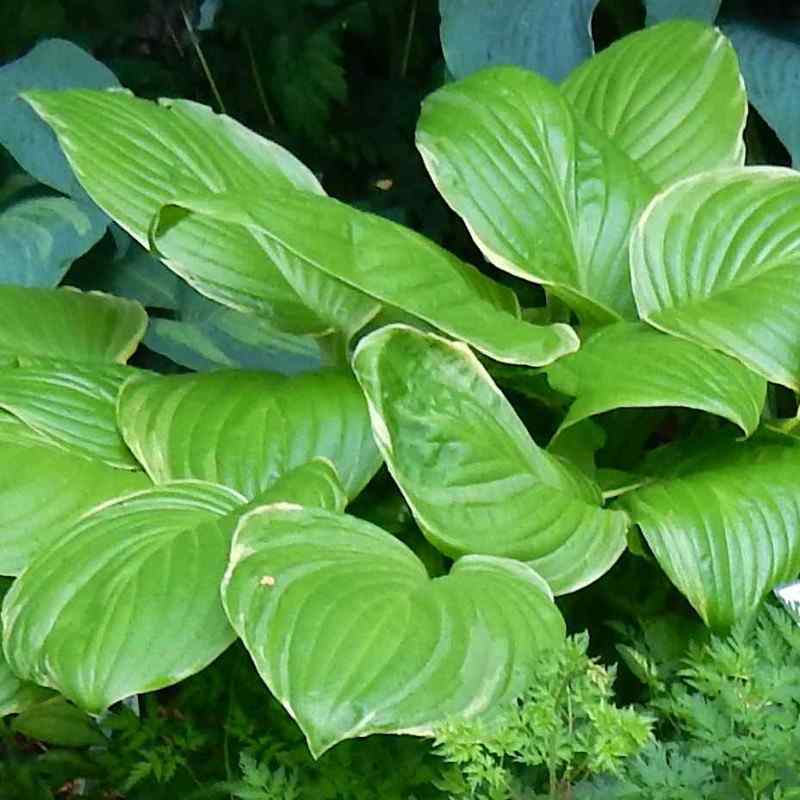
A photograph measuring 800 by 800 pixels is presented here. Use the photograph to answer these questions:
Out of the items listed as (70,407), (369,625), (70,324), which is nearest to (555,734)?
(369,625)

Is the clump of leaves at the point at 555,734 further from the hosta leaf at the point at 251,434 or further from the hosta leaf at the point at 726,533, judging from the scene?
the hosta leaf at the point at 251,434

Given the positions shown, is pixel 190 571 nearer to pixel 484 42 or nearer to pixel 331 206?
pixel 331 206

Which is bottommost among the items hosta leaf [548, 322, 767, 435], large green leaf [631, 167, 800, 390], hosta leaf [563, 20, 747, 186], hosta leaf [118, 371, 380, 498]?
hosta leaf [118, 371, 380, 498]

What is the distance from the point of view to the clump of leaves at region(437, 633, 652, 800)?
0.67m

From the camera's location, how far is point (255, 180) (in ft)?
3.52

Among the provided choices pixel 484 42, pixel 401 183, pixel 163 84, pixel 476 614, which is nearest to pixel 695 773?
pixel 476 614

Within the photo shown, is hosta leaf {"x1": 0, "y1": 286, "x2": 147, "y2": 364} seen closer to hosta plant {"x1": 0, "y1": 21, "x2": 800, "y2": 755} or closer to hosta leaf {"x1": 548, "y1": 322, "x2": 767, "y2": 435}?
hosta plant {"x1": 0, "y1": 21, "x2": 800, "y2": 755}

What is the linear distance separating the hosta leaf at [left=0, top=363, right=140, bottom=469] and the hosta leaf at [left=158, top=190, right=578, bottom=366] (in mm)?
198

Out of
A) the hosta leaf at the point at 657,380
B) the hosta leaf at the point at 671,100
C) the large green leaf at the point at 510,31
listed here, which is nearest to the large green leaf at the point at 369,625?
the hosta leaf at the point at 657,380

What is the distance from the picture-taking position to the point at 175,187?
3.35 feet

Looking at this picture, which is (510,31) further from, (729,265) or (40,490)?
(40,490)

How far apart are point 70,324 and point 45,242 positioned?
0.13 metres

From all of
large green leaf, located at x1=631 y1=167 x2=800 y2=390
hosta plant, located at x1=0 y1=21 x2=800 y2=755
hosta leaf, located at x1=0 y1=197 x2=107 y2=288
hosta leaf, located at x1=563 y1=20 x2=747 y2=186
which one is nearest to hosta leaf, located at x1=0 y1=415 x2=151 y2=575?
hosta plant, located at x1=0 y1=21 x2=800 y2=755

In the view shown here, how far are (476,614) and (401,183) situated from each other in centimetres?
90
